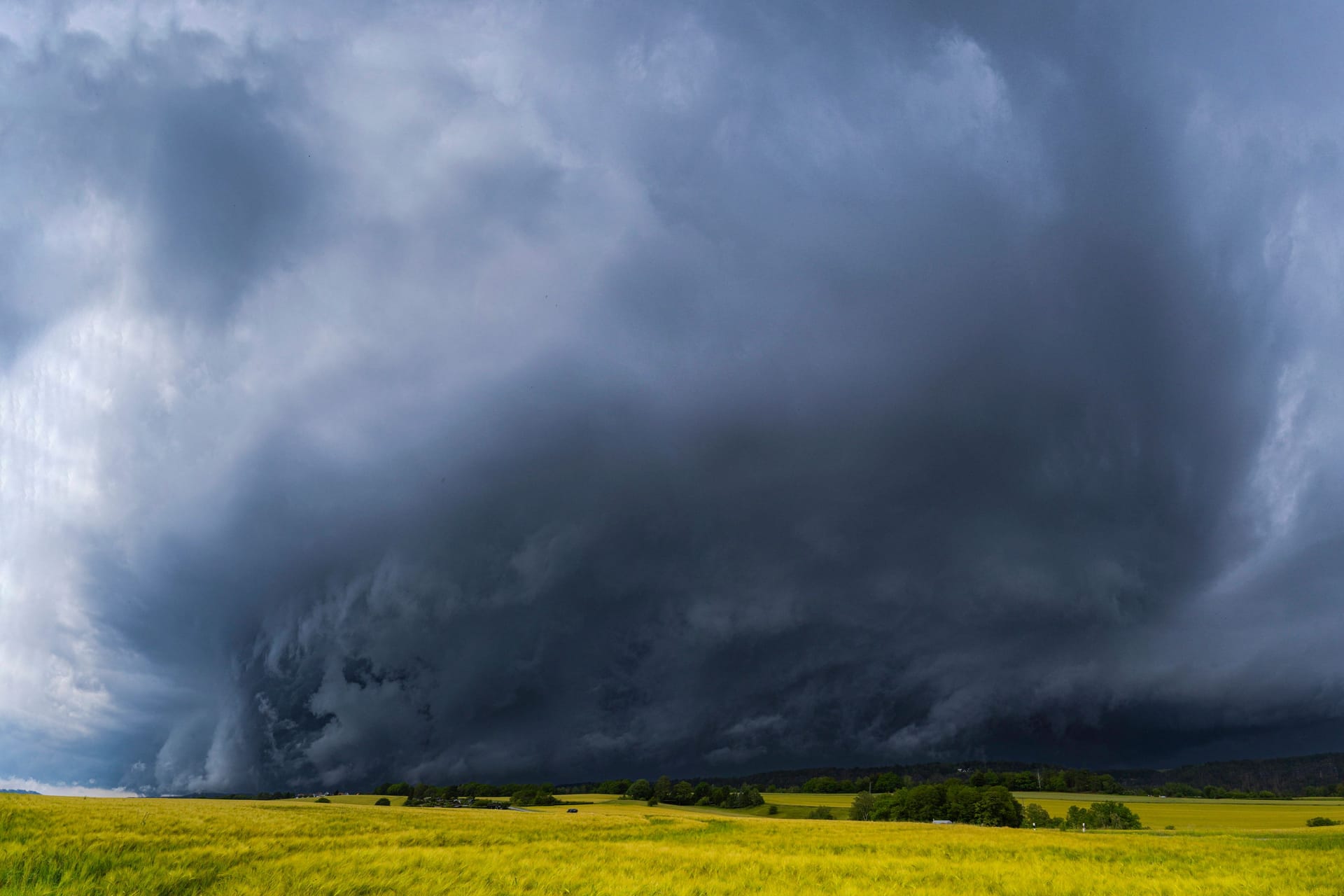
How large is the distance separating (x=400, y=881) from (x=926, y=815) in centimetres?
12600

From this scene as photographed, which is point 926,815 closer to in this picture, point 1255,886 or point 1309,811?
point 1309,811

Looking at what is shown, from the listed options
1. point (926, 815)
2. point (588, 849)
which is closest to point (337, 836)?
point (588, 849)

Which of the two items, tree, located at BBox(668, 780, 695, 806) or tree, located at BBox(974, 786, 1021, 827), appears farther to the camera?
tree, located at BBox(668, 780, 695, 806)

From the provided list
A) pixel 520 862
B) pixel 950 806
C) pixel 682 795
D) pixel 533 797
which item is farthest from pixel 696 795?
pixel 520 862

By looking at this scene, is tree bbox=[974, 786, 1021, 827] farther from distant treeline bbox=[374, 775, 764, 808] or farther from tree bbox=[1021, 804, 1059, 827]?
distant treeline bbox=[374, 775, 764, 808]

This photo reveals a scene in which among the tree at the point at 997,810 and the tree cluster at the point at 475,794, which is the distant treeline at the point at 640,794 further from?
the tree at the point at 997,810

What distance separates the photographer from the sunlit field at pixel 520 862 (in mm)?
11641

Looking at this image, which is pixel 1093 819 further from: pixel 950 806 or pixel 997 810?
pixel 950 806

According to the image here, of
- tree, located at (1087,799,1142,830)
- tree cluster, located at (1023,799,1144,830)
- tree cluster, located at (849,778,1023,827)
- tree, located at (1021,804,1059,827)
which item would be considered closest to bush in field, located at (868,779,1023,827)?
tree cluster, located at (849,778,1023,827)

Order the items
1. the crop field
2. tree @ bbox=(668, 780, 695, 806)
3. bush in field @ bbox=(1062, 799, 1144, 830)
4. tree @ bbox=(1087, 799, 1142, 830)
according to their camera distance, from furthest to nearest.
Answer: tree @ bbox=(668, 780, 695, 806) < tree @ bbox=(1087, 799, 1142, 830) < bush in field @ bbox=(1062, 799, 1144, 830) < the crop field

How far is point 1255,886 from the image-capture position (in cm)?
1644

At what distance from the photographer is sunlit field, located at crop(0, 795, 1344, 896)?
11641mm

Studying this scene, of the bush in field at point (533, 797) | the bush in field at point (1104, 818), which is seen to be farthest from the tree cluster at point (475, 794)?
the bush in field at point (1104, 818)

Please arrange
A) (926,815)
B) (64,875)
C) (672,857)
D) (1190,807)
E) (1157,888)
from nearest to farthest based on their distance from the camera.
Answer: (64,875)
(1157,888)
(672,857)
(926,815)
(1190,807)
